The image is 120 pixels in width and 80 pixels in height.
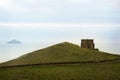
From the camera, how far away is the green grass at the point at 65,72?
40.9m

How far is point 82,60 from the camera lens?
2154 inches

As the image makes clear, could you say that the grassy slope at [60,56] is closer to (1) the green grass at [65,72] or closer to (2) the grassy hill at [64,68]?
(2) the grassy hill at [64,68]

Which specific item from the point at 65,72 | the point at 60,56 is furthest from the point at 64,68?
the point at 60,56

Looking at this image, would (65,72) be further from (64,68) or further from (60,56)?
(60,56)

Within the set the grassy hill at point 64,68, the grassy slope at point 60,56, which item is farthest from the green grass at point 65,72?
the grassy slope at point 60,56

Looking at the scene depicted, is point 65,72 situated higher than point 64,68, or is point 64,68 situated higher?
point 64,68

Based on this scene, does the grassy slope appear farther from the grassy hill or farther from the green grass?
the green grass

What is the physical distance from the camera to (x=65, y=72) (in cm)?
4425

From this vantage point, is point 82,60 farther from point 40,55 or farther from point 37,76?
point 37,76

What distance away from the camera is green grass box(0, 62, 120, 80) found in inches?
1612

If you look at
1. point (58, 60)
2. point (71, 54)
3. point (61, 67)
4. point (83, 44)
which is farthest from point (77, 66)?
point (83, 44)

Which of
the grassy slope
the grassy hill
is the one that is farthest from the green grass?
the grassy slope

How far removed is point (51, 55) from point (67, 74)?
1627 cm

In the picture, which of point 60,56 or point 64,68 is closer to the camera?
point 64,68
